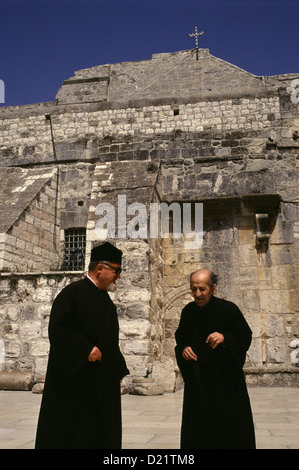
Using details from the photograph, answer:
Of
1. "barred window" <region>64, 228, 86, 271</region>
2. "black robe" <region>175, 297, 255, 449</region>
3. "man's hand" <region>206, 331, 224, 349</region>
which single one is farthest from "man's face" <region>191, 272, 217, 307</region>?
"barred window" <region>64, 228, 86, 271</region>

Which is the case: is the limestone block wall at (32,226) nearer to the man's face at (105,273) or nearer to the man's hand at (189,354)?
the man's face at (105,273)

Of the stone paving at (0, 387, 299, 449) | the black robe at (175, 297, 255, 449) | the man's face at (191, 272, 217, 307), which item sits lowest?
the stone paving at (0, 387, 299, 449)

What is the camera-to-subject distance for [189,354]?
3025 mm

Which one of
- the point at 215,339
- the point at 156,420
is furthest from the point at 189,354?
the point at 156,420

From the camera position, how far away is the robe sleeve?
2715mm

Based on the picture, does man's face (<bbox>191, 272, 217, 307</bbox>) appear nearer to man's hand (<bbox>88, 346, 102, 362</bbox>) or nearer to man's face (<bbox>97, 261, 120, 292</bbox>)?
man's face (<bbox>97, 261, 120, 292</bbox>)

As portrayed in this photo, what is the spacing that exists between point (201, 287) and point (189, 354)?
45 cm

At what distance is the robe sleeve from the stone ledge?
16.2ft

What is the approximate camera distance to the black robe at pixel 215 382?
2.80 m

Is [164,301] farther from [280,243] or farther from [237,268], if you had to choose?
[280,243]

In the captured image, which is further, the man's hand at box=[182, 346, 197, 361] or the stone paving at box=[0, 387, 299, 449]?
the stone paving at box=[0, 387, 299, 449]

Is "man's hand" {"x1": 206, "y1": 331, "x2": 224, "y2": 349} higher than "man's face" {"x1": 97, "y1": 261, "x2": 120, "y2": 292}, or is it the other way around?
"man's face" {"x1": 97, "y1": 261, "x2": 120, "y2": 292}

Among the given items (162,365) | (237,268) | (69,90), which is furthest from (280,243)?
(69,90)

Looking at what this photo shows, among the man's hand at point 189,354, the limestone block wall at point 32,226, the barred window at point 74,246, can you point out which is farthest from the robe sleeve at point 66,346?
the barred window at point 74,246
